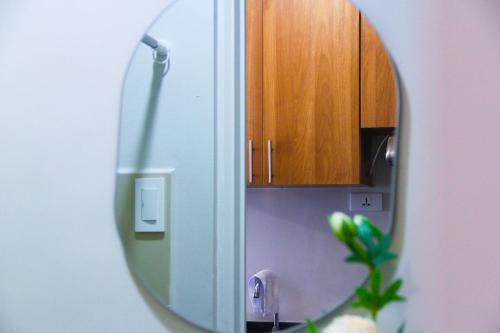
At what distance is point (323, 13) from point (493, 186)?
0.40m

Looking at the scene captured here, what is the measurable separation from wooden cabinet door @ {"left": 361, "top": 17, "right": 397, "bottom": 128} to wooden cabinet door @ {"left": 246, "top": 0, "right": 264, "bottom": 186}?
18 cm

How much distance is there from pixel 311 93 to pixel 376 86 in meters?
0.11

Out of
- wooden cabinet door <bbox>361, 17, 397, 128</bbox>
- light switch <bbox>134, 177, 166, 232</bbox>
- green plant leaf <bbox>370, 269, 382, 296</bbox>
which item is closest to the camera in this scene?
green plant leaf <bbox>370, 269, 382, 296</bbox>

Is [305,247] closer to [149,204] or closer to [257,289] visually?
[257,289]

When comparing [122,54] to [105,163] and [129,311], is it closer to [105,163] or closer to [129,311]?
[105,163]

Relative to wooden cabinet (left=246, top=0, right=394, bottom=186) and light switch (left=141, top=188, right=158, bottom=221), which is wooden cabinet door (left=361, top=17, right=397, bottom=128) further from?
light switch (left=141, top=188, right=158, bottom=221)

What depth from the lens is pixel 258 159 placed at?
A: 862mm

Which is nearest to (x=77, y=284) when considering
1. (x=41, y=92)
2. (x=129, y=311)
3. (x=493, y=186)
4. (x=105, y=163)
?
(x=129, y=311)

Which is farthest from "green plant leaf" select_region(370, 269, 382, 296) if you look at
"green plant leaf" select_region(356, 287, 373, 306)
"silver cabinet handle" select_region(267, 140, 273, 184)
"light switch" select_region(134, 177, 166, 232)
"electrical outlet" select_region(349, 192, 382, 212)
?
"light switch" select_region(134, 177, 166, 232)

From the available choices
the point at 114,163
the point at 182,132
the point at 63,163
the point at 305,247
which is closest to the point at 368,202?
the point at 305,247

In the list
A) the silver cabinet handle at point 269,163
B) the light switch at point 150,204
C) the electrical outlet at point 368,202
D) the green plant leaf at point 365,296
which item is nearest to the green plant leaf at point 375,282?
the green plant leaf at point 365,296

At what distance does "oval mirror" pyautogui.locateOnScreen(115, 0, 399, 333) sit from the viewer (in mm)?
821

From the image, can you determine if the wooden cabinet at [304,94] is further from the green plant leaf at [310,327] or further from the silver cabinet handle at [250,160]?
the green plant leaf at [310,327]

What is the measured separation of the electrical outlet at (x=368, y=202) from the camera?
0.81 m
